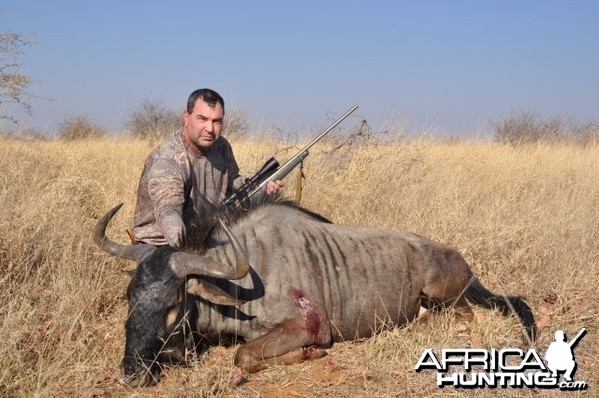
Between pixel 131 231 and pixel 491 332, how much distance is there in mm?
2630

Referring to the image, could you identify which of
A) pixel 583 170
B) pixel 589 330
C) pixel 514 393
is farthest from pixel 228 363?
pixel 583 170

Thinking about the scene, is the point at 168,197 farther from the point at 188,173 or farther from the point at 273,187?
the point at 273,187

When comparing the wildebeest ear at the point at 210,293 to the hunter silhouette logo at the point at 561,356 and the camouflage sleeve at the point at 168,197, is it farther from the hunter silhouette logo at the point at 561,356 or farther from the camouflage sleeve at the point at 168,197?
the hunter silhouette logo at the point at 561,356

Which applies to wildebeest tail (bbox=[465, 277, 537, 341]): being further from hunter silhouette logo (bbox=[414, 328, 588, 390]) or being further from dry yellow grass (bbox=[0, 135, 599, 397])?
hunter silhouette logo (bbox=[414, 328, 588, 390])

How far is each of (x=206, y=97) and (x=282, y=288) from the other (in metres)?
1.52

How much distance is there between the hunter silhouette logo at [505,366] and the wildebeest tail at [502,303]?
28 centimetres

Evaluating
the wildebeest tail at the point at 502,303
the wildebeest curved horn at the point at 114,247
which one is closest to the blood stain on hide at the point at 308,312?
the wildebeest curved horn at the point at 114,247

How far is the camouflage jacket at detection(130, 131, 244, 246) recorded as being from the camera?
13.8ft

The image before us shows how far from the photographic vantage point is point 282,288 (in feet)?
13.5

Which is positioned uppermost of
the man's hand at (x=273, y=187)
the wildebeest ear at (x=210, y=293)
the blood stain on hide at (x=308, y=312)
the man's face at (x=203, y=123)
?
the man's face at (x=203, y=123)

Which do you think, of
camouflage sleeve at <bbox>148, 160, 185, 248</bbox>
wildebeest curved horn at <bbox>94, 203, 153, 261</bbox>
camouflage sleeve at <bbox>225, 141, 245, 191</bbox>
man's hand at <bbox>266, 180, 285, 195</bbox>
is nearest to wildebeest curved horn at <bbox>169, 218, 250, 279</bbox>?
camouflage sleeve at <bbox>148, 160, 185, 248</bbox>

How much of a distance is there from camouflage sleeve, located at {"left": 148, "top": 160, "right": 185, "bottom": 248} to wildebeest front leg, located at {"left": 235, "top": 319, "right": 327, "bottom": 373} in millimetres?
756

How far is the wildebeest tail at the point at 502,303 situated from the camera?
4.23m

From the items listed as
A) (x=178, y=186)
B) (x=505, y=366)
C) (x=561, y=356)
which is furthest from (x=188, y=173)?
(x=561, y=356)
